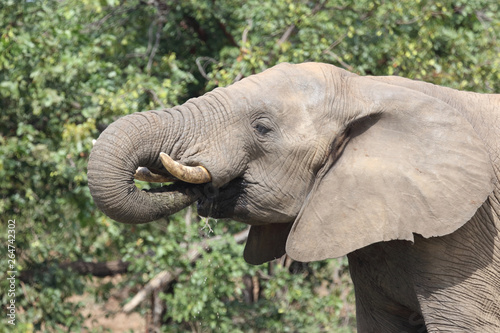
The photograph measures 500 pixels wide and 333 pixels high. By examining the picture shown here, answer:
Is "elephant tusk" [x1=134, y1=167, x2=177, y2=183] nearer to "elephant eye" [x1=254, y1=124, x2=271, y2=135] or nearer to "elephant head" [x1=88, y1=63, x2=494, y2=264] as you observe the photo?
"elephant head" [x1=88, y1=63, x2=494, y2=264]

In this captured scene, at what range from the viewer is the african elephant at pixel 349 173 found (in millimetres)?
2916

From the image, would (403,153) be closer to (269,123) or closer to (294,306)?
(269,123)

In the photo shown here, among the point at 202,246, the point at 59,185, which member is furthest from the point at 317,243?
the point at 59,185

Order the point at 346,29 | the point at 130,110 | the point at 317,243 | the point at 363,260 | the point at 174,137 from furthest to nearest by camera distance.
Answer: the point at 346,29 < the point at 130,110 < the point at 363,260 < the point at 317,243 < the point at 174,137

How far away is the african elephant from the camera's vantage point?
292cm

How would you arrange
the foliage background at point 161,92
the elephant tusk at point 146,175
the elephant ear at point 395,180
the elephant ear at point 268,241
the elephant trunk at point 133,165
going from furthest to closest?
the foliage background at point 161,92 < the elephant ear at point 268,241 < the elephant ear at point 395,180 < the elephant tusk at point 146,175 < the elephant trunk at point 133,165

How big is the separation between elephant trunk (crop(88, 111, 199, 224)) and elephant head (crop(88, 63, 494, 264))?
2cm

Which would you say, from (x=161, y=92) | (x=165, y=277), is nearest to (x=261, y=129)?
(x=161, y=92)

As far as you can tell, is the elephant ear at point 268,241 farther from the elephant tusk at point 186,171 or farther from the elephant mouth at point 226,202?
the elephant tusk at point 186,171

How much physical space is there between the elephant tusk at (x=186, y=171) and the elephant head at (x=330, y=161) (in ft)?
0.17

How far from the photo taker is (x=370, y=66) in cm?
577

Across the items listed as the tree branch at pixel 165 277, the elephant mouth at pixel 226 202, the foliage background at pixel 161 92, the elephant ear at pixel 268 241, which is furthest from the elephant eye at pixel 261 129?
the tree branch at pixel 165 277

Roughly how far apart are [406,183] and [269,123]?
54 cm

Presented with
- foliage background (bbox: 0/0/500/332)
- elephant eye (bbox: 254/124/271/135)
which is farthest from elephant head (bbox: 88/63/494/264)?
foliage background (bbox: 0/0/500/332)
